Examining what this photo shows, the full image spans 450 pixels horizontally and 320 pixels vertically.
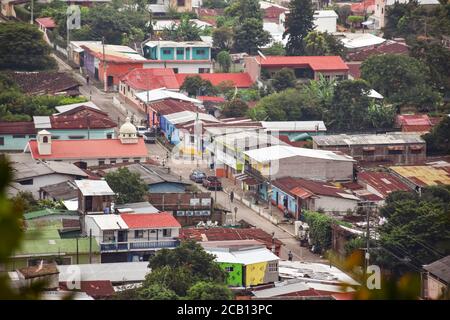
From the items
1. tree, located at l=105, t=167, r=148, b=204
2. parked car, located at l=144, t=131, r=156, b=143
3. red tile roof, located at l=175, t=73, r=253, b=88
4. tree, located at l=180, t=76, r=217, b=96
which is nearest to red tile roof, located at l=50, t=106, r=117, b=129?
parked car, located at l=144, t=131, r=156, b=143

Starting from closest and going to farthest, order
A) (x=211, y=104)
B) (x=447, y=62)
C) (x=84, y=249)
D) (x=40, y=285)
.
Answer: (x=40, y=285) → (x=84, y=249) → (x=211, y=104) → (x=447, y=62)

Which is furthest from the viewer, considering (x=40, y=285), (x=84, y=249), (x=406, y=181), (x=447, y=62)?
(x=447, y=62)

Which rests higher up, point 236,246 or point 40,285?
point 40,285

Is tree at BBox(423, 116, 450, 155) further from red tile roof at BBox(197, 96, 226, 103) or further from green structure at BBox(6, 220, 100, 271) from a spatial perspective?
green structure at BBox(6, 220, 100, 271)

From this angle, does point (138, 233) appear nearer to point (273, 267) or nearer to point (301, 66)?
point (273, 267)

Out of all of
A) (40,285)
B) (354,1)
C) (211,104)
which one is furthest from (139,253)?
(354,1)

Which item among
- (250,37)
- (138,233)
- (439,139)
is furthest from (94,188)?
(250,37)

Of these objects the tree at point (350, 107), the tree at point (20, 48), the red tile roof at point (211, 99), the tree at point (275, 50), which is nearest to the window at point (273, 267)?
the tree at point (350, 107)

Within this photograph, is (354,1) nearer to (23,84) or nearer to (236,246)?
(23,84)
